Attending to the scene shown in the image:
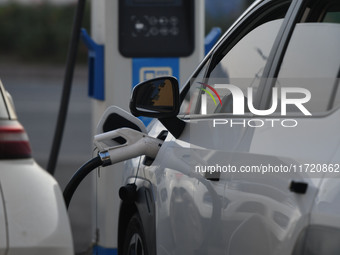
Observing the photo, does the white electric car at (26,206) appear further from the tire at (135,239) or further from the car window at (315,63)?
the tire at (135,239)

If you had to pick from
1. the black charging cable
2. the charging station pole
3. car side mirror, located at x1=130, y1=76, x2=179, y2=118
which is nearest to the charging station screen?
the charging station pole

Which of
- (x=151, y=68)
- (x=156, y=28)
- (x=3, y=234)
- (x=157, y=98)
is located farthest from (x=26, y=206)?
(x=156, y=28)

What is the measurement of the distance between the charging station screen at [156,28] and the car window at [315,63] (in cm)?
325

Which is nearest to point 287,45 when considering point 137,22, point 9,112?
point 9,112

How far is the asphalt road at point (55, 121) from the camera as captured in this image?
9.10 m

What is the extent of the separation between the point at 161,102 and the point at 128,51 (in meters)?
2.65

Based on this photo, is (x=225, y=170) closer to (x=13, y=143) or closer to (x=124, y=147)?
(x=13, y=143)

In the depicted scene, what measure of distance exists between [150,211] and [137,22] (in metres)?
2.72

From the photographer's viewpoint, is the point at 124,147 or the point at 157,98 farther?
the point at 124,147

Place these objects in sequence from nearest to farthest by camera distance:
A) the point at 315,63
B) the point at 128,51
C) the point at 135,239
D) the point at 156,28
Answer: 1. the point at 315,63
2. the point at 135,239
3. the point at 128,51
4. the point at 156,28

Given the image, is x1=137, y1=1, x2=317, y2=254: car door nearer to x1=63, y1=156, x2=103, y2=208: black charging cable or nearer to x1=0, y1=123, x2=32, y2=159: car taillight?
x1=63, y1=156, x2=103, y2=208: black charging cable

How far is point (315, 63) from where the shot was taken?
10.2 feet

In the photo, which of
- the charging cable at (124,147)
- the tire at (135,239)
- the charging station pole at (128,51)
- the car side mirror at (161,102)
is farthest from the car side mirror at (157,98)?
the charging station pole at (128,51)

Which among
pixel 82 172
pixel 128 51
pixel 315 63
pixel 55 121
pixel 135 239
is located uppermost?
pixel 315 63
